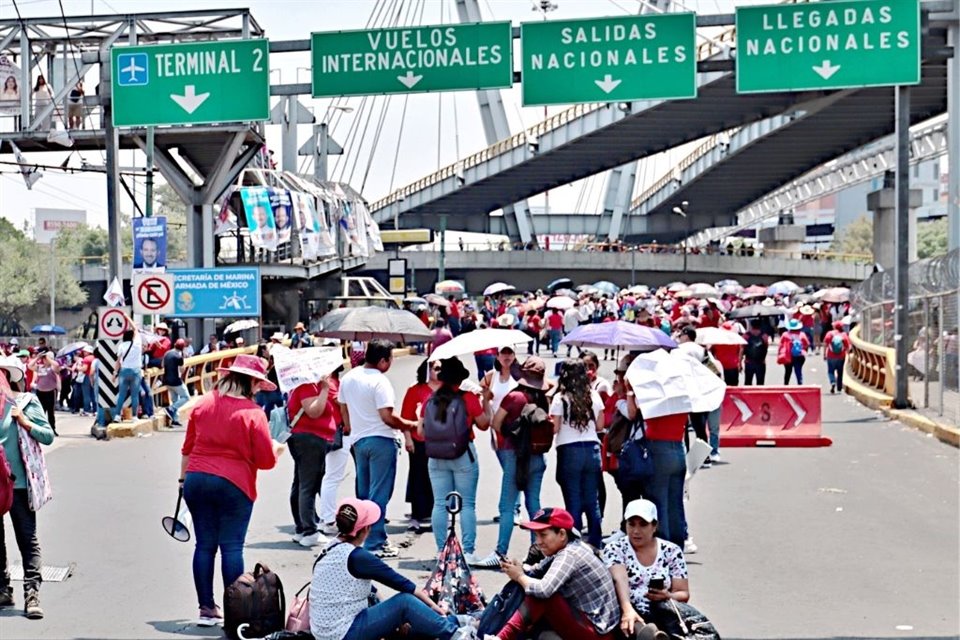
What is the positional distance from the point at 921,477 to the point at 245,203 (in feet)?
93.1

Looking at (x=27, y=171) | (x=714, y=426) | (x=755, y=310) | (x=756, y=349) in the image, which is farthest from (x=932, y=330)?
(x=27, y=171)

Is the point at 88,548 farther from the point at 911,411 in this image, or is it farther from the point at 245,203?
the point at 245,203

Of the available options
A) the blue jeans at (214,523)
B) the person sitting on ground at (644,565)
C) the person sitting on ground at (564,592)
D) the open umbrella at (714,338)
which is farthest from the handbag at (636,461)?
the open umbrella at (714,338)

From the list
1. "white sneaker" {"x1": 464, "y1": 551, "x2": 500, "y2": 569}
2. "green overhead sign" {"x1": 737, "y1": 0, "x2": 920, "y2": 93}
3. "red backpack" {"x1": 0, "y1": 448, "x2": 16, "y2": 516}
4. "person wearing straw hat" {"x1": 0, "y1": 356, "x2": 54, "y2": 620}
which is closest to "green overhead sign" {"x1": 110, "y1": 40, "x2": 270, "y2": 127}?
"green overhead sign" {"x1": 737, "y1": 0, "x2": 920, "y2": 93}

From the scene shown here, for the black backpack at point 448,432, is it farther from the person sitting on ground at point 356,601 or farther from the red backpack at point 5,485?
the red backpack at point 5,485

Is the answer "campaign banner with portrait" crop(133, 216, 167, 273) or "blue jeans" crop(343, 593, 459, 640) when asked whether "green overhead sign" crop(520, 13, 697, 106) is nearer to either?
"campaign banner with portrait" crop(133, 216, 167, 273)

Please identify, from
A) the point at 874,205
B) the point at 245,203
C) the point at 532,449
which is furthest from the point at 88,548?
the point at 874,205

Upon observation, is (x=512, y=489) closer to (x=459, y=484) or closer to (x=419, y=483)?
(x=459, y=484)

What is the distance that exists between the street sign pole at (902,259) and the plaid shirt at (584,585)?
1608 cm

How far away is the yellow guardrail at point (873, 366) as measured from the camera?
81.6 ft

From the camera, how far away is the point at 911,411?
73.8ft

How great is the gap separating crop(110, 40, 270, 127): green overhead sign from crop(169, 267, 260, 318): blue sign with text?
7866 mm

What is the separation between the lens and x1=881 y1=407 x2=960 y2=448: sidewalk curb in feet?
62.0

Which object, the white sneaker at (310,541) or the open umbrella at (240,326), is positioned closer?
the white sneaker at (310,541)
